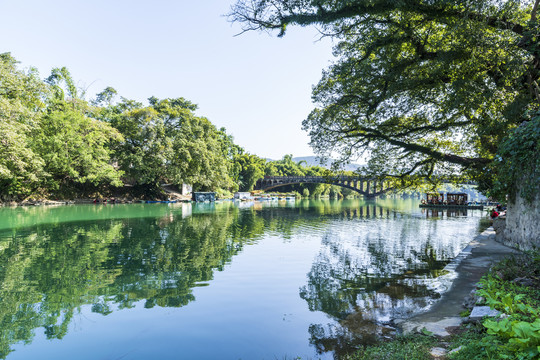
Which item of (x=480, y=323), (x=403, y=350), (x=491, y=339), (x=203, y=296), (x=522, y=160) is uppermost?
(x=522, y=160)

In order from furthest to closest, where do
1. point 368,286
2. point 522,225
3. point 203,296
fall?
point 522,225 < point 368,286 < point 203,296

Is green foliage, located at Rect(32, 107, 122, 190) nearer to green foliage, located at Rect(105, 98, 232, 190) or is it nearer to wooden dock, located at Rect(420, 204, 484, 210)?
green foliage, located at Rect(105, 98, 232, 190)

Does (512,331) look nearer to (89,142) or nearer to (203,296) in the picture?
(203,296)

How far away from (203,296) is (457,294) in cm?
556

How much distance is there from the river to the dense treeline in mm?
21053

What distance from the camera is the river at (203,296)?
199 inches

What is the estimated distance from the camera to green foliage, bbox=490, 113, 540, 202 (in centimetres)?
722

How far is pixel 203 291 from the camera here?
7.61 m

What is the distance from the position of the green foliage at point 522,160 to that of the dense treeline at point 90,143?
31.8m

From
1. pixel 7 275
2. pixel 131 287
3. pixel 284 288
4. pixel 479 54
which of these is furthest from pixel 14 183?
pixel 479 54

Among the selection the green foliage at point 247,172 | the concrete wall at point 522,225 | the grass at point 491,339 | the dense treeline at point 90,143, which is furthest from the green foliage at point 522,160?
the green foliage at point 247,172

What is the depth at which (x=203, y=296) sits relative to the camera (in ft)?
23.8

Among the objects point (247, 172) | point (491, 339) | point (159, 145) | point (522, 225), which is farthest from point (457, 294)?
point (247, 172)

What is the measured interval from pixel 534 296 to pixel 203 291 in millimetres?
6416
